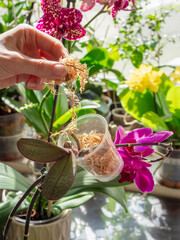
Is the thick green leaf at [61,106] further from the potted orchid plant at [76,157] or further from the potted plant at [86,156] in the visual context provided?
the potted plant at [86,156]

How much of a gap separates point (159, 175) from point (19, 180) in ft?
1.34

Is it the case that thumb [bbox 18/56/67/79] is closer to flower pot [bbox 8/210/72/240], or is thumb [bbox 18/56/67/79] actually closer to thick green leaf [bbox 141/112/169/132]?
flower pot [bbox 8/210/72/240]

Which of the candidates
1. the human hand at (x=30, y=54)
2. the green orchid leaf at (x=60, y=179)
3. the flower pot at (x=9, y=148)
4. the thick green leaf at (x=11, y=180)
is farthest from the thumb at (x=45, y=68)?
the flower pot at (x=9, y=148)

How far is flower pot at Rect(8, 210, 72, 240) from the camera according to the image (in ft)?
2.00

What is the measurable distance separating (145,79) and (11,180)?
0.41 metres

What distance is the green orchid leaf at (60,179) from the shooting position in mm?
359

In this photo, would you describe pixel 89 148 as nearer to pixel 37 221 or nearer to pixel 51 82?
pixel 51 82

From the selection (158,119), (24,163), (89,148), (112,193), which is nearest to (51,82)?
(89,148)

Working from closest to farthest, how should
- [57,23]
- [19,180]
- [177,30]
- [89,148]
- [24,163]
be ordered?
[89,148] < [57,23] < [19,180] < [24,163] < [177,30]

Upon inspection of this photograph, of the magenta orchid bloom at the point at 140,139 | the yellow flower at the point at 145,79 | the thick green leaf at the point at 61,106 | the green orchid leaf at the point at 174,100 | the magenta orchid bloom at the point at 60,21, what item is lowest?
the thick green leaf at the point at 61,106

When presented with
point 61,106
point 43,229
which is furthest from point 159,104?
point 43,229

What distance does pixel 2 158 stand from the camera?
1040 millimetres

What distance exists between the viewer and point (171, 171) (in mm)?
869

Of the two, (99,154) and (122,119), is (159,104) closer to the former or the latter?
(122,119)
